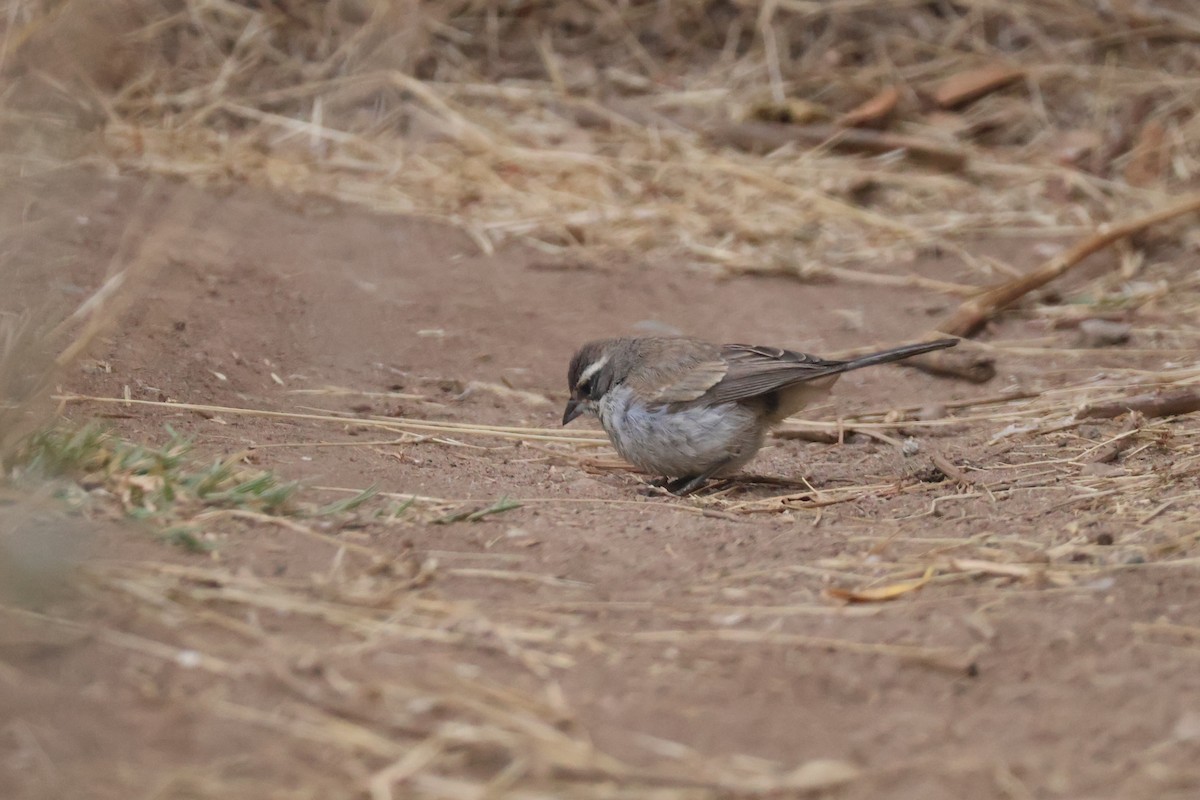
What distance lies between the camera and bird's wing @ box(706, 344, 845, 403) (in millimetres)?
5695

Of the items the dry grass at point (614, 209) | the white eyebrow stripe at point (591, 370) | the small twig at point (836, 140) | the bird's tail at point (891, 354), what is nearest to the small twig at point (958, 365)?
the dry grass at point (614, 209)

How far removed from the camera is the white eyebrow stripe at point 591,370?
598 cm

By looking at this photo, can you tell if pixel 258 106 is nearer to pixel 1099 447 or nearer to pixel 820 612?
pixel 1099 447

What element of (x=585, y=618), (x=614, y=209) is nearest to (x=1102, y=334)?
(x=614, y=209)

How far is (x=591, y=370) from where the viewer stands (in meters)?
5.99

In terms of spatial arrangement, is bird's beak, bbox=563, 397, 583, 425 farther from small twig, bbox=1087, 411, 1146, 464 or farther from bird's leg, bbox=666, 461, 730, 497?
small twig, bbox=1087, 411, 1146, 464

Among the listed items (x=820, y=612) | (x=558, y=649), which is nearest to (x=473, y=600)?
→ (x=558, y=649)

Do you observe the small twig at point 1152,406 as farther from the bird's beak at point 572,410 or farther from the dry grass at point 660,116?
the dry grass at point 660,116

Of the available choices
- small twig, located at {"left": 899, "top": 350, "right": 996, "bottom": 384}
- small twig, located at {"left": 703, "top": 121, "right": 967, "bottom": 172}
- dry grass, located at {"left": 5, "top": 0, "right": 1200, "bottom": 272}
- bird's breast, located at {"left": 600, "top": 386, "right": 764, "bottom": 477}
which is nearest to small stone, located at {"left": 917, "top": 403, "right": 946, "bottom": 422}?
small twig, located at {"left": 899, "top": 350, "right": 996, "bottom": 384}

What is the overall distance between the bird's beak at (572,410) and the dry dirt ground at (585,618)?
0.17 m

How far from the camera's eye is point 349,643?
347 centimetres

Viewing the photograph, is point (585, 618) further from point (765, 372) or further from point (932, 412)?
point (932, 412)

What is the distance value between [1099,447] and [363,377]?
3.40 m

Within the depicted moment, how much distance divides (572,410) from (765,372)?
0.92m
